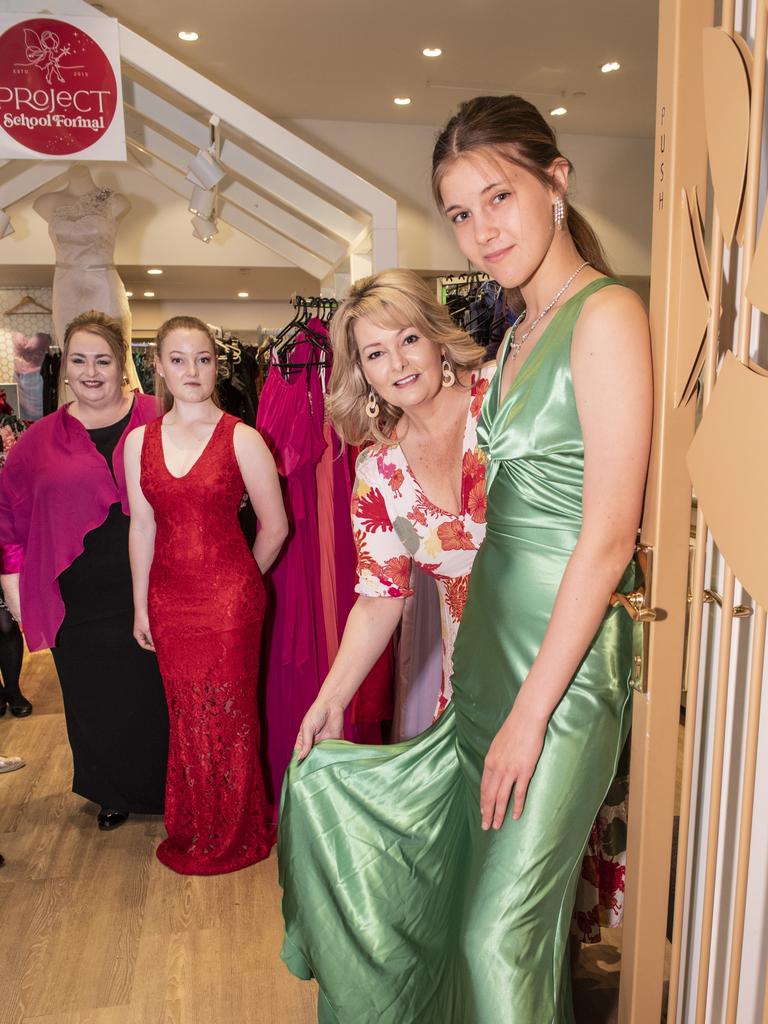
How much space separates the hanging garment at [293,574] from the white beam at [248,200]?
1472 millimetres

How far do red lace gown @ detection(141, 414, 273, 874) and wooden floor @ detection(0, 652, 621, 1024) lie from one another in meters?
0.13

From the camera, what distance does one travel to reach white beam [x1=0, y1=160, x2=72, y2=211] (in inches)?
178

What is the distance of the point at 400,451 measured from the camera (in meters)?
1.89

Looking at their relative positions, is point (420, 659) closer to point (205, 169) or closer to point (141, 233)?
point (205, 169)

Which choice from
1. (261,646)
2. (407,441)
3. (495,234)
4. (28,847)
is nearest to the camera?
(495,234)

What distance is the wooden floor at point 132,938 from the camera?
2.13 m

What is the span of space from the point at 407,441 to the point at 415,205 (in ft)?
16.9

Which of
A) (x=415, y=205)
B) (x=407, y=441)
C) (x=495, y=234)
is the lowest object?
(x=407, y=441)

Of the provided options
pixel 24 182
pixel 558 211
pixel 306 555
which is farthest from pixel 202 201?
pixel 558 211

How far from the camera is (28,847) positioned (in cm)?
296

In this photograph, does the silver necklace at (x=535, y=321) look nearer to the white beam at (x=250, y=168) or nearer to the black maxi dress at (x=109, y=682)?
the black maxi dress at (x=109, y=682)

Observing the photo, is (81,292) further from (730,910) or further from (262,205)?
(730,910)

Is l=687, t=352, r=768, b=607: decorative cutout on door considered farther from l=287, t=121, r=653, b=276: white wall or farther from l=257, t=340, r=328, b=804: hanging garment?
l=287, t=121, r=653, b=276: white wall

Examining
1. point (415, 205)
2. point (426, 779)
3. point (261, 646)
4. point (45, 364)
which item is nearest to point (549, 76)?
point (415, 205)
